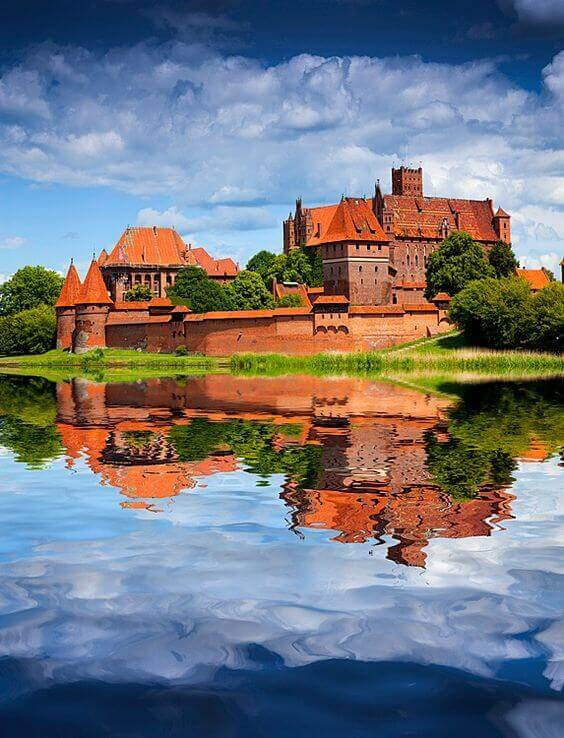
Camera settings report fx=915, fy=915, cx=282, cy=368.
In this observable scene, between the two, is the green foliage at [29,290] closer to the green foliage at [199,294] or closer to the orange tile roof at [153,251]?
the orange tile roof at [153,251]

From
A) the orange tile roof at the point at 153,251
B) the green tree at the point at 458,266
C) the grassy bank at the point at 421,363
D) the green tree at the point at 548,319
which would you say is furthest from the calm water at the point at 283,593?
the orange tile roof at the point at 153,251

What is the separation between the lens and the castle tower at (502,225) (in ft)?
279

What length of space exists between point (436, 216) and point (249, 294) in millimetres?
24388

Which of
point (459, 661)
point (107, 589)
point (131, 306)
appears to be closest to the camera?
point (459, 661)

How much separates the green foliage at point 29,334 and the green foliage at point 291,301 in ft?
58.2

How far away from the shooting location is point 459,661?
5195mm

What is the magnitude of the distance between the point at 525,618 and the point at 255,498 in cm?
449

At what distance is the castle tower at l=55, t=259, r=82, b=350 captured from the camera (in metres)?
65.4

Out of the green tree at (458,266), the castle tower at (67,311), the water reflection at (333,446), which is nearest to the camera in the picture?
the water reflection at (333,446)

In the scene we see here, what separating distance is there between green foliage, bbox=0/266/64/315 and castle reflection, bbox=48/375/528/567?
56485 millimetres

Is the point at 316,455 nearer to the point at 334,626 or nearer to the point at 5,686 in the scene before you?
the point at 334,626

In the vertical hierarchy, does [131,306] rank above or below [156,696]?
above

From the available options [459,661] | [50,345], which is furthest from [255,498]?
[50,345]

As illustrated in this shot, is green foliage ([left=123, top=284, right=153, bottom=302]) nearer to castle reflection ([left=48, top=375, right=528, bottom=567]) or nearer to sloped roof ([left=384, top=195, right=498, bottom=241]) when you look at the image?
sloped roof ([left=384, top=195, right=498, bottom=241])
